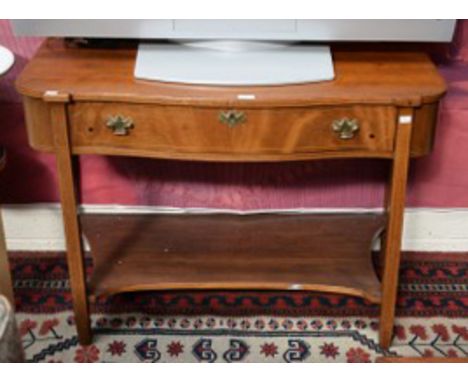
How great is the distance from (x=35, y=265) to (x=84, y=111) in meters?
0.80

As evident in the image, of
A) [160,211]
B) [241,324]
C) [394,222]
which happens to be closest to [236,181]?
[160,211]

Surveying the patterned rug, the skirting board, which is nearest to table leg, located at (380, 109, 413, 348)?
the patterned rug

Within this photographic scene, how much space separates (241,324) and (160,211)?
447 millimetres

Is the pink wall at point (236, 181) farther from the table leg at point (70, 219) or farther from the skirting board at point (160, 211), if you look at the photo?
the table leg at point (70, 219)

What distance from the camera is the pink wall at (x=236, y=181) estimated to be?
2.23m

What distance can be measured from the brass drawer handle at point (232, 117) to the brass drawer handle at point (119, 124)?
0.19 meters

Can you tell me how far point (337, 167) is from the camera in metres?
2.24

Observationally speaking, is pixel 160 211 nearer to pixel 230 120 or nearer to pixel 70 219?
pixel 70 219

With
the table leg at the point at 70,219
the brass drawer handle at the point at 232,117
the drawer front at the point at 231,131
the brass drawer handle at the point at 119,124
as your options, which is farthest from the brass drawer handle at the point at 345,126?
the table leg at the point at 70,219

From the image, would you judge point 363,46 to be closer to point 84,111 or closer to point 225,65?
point 225,65

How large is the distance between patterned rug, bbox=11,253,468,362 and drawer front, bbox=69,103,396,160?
55 centimetres

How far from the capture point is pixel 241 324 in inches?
81.4

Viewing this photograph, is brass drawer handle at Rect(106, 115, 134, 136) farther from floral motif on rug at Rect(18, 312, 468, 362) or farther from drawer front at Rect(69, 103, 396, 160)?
floral motif on rug at Rect(18, 312, 468, 362)

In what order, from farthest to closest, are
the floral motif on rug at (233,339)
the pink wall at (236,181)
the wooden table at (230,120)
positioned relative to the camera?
the pink wall at (236,181) → the floral motif on rug at (233,339) → the wooden table at (230,120)
